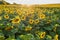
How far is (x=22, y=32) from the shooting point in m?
1.81

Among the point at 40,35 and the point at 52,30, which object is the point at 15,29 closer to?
the point at 40,35

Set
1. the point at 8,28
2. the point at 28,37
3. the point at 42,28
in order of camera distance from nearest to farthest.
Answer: the point at 28,37, the point at 8,28, the point at 42,28

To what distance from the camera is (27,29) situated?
5.90ft

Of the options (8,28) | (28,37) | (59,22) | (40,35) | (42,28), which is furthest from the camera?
(59,22)

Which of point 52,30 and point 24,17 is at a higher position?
point 24,17

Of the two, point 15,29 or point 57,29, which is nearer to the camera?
point 15,29

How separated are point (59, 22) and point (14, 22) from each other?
0.60 m

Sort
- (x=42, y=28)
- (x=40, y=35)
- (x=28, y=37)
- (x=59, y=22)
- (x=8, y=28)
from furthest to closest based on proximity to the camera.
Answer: (x=59, y=22)
(x=42, y=28)
(x=8, y=28)
(x=40, y=35)
(x=28, y=37)

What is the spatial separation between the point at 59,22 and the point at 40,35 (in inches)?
22.7

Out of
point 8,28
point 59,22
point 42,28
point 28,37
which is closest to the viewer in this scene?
point 28,37

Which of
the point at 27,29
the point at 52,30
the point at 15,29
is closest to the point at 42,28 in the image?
the point at 52,30

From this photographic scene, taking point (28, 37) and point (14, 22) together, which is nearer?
point (28, 37)

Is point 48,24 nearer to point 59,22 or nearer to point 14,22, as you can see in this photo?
point 59,22

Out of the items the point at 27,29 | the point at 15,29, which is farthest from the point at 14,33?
the point at 27,29
